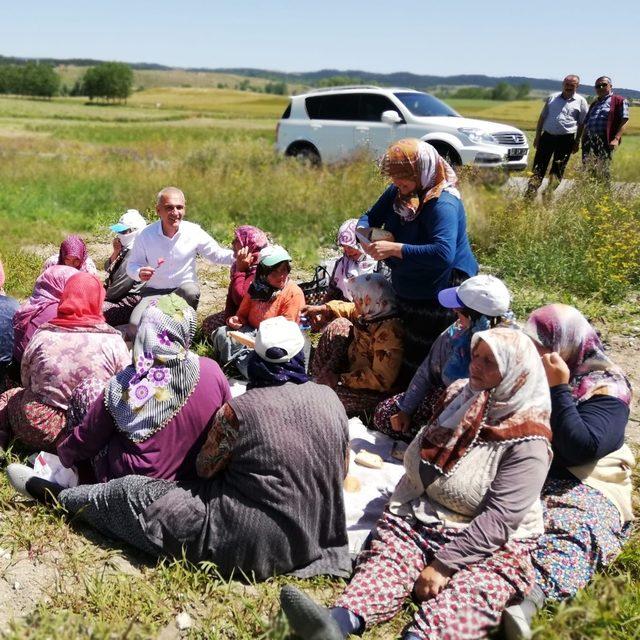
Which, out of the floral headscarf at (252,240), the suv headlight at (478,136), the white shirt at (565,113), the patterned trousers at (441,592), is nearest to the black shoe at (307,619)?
the patterned trousers at (441,592)

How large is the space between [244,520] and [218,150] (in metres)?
11.1

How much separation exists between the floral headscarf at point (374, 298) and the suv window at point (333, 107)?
27.9 feet

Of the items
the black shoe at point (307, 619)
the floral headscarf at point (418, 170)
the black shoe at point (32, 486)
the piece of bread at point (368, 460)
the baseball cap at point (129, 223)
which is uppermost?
the floral headscarf at point (418, 170)

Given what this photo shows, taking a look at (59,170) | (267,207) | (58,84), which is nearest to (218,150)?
(59,170)

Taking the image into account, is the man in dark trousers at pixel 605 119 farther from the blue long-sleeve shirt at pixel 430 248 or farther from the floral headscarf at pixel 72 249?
the floral headscarf at pixel 72 249

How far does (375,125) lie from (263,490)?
9.84 meters

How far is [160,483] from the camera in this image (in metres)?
2.69

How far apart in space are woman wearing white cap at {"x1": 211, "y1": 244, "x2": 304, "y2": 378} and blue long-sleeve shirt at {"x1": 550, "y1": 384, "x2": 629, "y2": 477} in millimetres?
2055

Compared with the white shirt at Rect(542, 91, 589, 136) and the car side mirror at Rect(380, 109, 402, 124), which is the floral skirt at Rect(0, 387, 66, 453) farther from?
the white shirt at Rect(542, 91, 589, 136)

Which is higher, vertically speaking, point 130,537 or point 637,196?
point 637,196

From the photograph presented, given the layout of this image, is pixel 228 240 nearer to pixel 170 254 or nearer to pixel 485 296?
pixel 170 254

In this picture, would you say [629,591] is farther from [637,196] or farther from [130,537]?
[637,196]

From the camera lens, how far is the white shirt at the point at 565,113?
8.62 meters

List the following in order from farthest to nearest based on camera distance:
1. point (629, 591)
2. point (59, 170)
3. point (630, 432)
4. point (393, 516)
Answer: point (59, 170)
point (630, 432)
point (393, 516)
point (629, 591)
